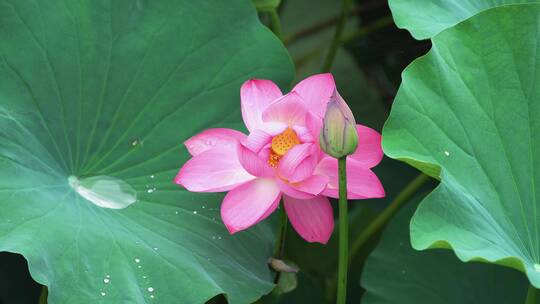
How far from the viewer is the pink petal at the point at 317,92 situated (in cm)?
120

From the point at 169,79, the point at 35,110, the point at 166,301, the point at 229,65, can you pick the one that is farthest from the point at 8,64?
the point at 166,301

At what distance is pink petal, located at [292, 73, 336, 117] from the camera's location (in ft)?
3.94

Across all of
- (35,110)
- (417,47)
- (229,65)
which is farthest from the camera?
(417,47)

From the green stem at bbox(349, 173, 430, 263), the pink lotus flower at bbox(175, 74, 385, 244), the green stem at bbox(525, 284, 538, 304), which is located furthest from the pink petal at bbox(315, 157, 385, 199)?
the green stem at bbox(349, 173, 430, 263)

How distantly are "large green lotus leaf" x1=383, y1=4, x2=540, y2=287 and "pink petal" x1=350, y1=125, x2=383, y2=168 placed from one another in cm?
4

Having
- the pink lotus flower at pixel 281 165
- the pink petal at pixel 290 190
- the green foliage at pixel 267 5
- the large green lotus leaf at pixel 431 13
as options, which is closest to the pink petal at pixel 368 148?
the pink lotus flower at pixel 281 165

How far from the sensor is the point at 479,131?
1.18m

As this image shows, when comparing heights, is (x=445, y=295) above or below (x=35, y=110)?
below

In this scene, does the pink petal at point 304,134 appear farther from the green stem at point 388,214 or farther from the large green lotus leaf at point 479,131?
the green stem at point 388,214

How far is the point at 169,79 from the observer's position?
1.38 metres

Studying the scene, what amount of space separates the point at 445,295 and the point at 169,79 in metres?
0.59

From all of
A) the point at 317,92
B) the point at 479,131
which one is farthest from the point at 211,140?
the point at 479,131

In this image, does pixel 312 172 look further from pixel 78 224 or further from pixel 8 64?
pixel 8 64

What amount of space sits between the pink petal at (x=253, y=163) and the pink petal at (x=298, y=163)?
0.06 ft
